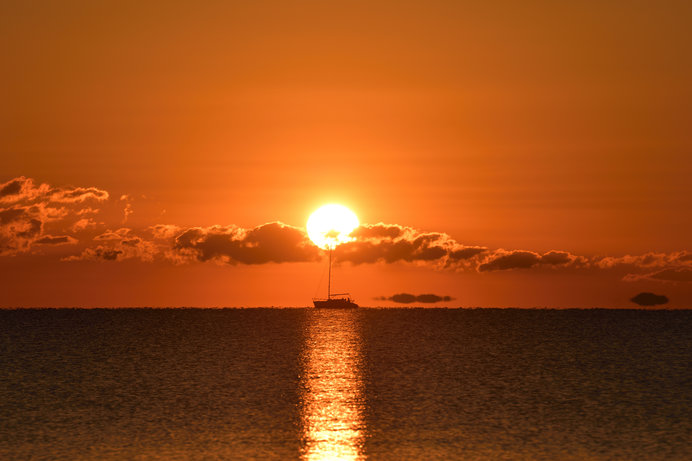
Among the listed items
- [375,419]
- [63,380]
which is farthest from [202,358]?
[375,419]

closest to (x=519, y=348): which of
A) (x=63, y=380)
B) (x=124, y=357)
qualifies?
(x=124, y=357)

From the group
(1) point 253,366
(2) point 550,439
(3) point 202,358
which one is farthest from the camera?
(3) point 202,358

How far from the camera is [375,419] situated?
70.2 meters

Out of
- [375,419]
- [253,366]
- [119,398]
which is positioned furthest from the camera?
[253,366]

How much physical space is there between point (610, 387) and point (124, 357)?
83.3 metres

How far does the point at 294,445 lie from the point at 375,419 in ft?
44.7

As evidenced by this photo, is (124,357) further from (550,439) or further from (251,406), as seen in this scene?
(550,439)

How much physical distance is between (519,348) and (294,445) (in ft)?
412

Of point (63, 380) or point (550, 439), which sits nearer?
point (550, 439)

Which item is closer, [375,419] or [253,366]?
[375,419]

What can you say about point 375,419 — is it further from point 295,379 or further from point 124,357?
point 124,357

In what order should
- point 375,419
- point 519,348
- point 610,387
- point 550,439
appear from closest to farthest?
point 550,439 → point 375,419 → point 610,387 → point 519,348

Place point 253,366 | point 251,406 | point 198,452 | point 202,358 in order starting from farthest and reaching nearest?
point 202,358 → point 253,366 → point 251,406 → point 198,452

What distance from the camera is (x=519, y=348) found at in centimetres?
17725
